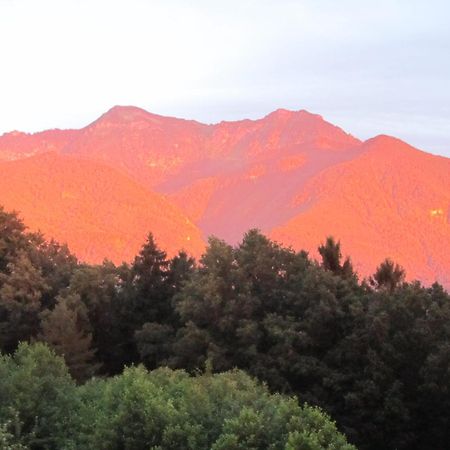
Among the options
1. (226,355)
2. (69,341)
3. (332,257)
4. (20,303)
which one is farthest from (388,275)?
(20,303)

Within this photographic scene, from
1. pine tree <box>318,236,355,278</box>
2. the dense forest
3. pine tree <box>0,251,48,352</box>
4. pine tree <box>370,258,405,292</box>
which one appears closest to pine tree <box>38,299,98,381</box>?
the dense forest

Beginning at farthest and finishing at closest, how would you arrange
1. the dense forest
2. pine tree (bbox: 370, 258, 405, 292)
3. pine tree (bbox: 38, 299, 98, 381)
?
1. pine tree (bbox: 370, 258, 405, 292)
2. pine tree (bbox: 38, 299, 98, 381)
3. the dense forest

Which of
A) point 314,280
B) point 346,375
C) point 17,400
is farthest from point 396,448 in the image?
point 17,400

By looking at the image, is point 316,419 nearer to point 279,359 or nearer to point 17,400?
point 17,400

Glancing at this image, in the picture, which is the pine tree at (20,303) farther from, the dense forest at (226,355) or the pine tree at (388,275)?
the pine tree at (388,275)

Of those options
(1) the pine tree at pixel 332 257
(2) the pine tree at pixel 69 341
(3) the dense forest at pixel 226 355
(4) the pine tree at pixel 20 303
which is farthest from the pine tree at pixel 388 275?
(4) the pine tree at pixel 20 303

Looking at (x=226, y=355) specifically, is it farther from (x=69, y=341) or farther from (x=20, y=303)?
(x=20, y=303)

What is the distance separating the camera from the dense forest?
2012 centimetres

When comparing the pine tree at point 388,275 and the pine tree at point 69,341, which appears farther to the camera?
the pine tree at point 388,275

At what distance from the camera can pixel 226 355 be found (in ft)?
114

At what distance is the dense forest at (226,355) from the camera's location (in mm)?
20125

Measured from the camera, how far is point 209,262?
36.8m

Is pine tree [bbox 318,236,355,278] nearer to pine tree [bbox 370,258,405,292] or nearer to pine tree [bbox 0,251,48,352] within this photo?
pine tree [bbox 370,258,405,292]

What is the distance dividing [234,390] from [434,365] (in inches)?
441
